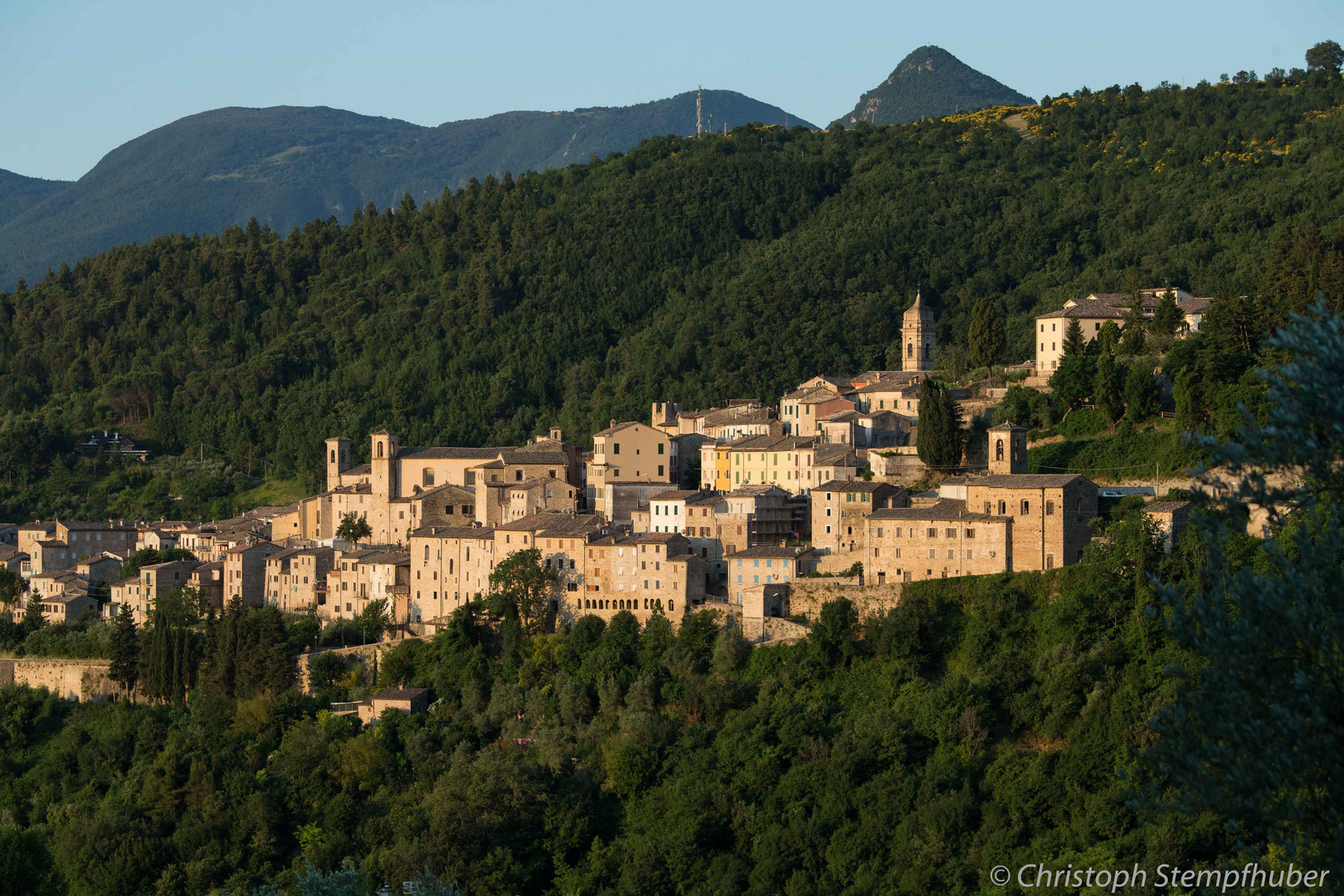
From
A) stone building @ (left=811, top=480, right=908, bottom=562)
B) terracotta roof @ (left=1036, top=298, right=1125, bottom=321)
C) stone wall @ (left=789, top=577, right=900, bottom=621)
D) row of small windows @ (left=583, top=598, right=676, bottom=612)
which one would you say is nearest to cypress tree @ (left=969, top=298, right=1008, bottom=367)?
terracotta roof @ (left=1036, top=298, right=1125, bottom=321)

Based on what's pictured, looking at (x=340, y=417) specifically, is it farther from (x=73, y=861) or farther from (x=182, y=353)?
(x=73, y=861)

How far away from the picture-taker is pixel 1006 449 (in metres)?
43.4

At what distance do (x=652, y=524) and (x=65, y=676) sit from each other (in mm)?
20823

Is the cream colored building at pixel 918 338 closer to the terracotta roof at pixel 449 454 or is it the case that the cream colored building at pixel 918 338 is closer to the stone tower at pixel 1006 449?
the terracotta roof at pixel 449 454

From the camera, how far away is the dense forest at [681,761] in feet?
115

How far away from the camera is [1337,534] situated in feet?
45.8

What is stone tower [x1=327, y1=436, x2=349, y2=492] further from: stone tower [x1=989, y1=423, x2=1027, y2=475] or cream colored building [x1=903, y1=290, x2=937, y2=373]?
stone tower [x1=989, y1=423, x2=1027, y2=475]

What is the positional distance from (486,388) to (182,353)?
20.9 m

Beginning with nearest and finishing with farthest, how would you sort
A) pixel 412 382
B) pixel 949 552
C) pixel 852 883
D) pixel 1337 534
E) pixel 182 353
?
1. pixel 1337 534
2. pixel 852 883
3. pixel 949 552
4. pixel 412 382
5. pixel 182 353

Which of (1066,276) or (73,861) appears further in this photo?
(1066,276)

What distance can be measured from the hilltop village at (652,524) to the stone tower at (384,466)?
67 mm

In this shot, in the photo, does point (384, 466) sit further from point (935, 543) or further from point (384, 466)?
point (935, 543)

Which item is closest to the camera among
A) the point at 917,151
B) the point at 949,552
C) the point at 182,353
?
the point at 949,552

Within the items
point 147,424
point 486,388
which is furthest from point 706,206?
point 147,424
